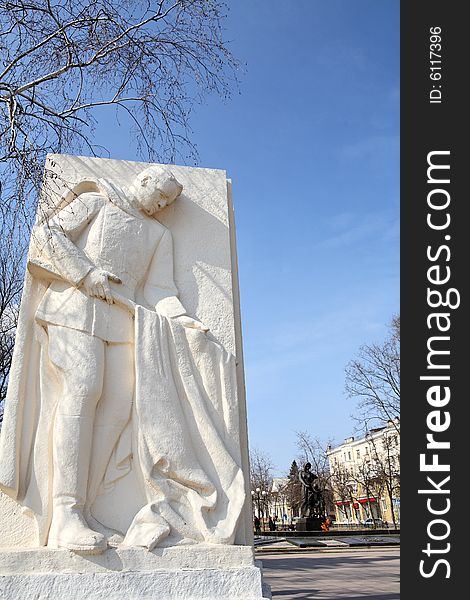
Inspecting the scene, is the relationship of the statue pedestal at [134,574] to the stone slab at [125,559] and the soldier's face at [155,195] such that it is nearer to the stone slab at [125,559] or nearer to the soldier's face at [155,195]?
the stone slab at [125,559]

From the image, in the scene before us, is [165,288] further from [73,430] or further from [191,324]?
[73,430]

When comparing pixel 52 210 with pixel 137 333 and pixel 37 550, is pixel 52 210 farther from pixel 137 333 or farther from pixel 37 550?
pixel 37 550

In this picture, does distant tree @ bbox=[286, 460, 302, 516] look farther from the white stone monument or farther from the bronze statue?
the white stone monument

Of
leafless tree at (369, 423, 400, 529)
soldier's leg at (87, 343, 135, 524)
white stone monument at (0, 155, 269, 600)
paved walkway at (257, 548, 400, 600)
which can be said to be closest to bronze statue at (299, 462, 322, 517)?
leafless tree at (369, 423, 400, 529)

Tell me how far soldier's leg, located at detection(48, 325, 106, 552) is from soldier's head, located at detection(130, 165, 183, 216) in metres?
1.26

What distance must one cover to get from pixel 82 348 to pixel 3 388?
1323cm

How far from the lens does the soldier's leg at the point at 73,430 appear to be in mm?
3729

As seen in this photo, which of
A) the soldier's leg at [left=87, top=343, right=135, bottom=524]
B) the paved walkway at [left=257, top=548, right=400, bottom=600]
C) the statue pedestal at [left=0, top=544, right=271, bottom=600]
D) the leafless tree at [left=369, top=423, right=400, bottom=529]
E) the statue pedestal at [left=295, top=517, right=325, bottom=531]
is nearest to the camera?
the statue pedestal at [left=0, top=544, right=271, bottom=600]

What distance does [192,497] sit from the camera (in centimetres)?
405

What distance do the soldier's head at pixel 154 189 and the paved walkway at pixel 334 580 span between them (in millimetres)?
4402

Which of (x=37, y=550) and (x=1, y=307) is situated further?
(x=1, y=307)

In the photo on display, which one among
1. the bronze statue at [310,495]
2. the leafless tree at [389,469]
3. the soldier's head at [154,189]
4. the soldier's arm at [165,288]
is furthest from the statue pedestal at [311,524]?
the soldier's head at [154,189]

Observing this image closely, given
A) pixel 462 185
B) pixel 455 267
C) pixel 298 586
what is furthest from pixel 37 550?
pixel 298 586

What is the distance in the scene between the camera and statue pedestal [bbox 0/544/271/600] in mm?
3584
